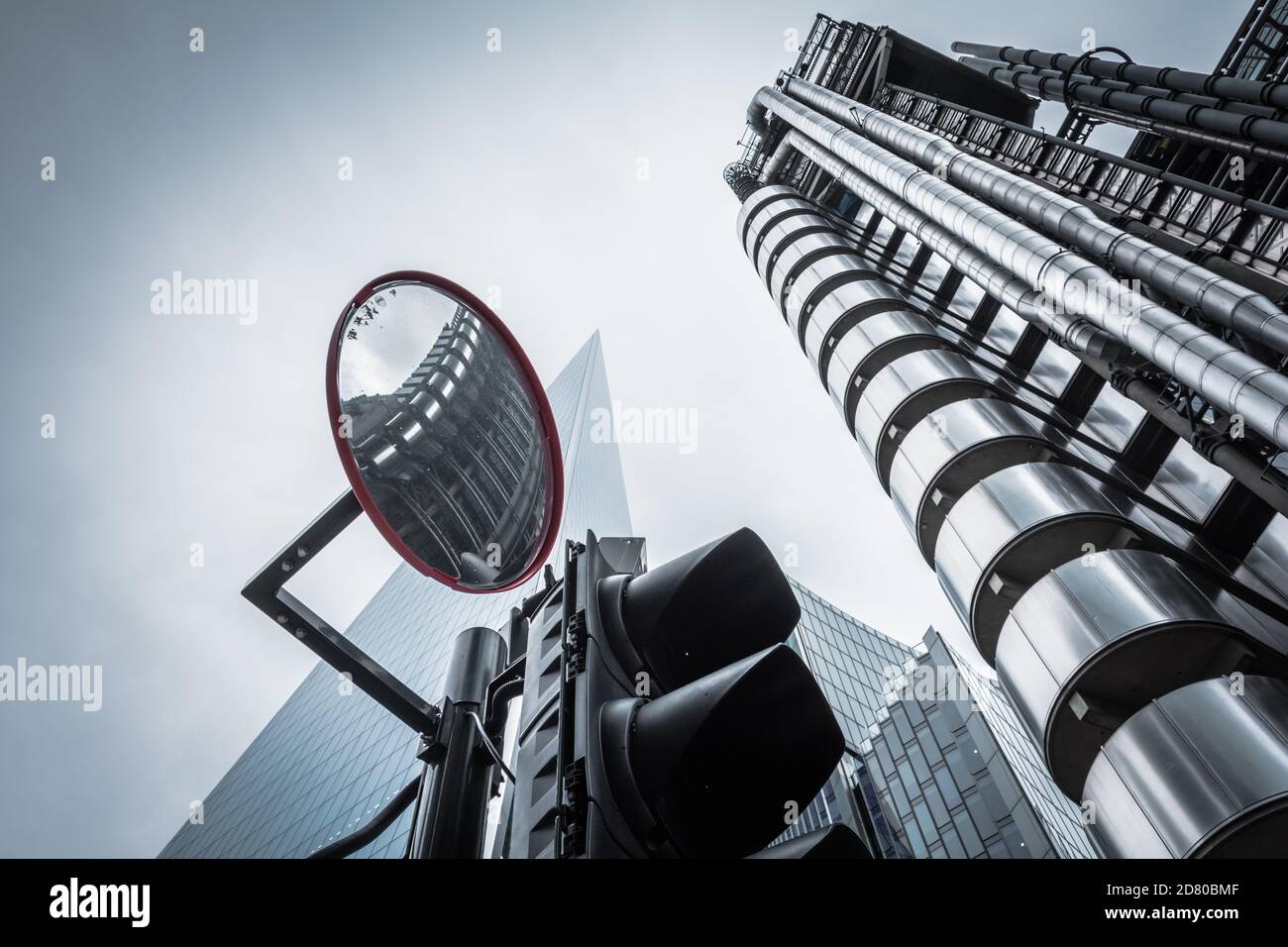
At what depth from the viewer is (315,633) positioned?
2.68 m

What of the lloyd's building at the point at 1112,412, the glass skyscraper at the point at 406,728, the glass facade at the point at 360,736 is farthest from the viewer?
the glass facade at the point at 360,736

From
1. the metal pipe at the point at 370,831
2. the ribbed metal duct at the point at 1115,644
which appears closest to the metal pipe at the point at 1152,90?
the ribbed metal duct at the point at 1115,644

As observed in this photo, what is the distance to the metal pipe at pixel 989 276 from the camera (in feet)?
41.6

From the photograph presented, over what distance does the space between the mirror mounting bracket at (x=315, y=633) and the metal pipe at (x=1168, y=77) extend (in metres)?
17.0

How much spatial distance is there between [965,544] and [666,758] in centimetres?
1312

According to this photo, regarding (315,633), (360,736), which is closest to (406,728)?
(360,736)

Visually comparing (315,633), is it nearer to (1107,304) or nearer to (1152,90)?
(1107,304)

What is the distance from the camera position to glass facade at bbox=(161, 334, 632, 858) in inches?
2151

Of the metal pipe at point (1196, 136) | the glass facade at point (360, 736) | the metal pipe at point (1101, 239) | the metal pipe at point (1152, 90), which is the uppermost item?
the metal pipe at point (1152, 90)

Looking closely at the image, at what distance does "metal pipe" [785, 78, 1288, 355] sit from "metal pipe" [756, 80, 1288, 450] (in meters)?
0.39

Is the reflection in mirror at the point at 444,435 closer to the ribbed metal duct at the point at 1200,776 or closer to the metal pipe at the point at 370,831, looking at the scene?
the metal pipe at the point at 370,831

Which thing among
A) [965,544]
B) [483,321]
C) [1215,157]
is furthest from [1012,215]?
[483,321]
